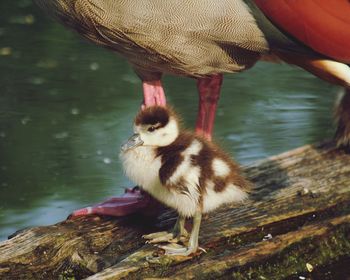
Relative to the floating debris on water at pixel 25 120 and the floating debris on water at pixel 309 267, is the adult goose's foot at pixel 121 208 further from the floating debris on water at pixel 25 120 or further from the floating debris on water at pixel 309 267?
the floating debris on water at pixel 25 120

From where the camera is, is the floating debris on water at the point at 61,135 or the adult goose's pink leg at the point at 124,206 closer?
the adult goose's pink leg at the point at 124,206

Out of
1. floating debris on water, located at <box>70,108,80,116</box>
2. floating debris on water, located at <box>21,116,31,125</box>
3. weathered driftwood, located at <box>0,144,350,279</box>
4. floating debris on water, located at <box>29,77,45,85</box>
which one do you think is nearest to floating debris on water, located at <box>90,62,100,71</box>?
floating debris on water, located at <box>29,77,45,85</box>

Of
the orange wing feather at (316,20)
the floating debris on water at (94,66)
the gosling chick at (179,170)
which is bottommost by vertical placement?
the floating debris on water at (94,66)

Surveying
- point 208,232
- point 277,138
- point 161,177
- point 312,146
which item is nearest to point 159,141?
point 161,177

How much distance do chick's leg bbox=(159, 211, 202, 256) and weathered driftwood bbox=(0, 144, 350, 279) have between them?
0.02 m

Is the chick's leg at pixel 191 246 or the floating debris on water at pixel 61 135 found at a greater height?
the chick's leg at pixel 191 246

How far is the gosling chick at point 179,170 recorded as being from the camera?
12.2ft

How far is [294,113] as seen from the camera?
18.5ft

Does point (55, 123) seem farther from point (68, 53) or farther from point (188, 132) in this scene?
point (188, 132)

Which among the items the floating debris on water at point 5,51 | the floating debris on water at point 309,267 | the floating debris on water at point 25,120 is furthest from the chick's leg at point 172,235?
the floating debris on water at point 5,51

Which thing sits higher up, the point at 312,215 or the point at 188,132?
the point at 188,132

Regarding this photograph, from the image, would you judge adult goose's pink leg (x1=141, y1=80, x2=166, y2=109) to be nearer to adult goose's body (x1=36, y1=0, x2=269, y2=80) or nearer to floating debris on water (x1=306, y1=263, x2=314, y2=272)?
adult goose's body (x1=36, y1=0, x2=269, y2=80)

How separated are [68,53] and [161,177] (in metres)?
2.92

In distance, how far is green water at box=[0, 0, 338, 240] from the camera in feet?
15.8
